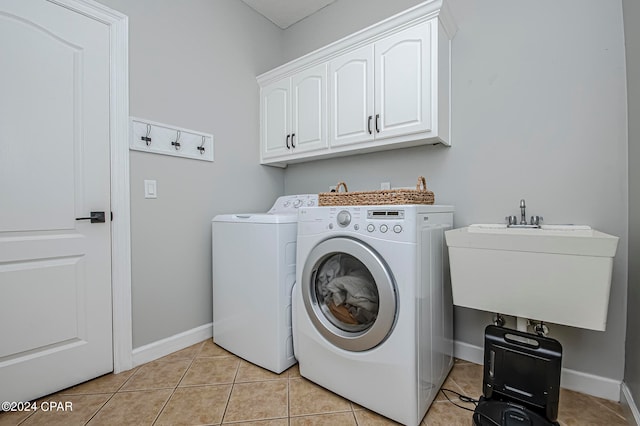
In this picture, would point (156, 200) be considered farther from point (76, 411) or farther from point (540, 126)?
point (540, 126)

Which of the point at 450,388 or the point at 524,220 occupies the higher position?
the point at 524,220

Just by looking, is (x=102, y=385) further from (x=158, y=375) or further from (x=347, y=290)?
(x=347, y=290)

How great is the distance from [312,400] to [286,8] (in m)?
2.85

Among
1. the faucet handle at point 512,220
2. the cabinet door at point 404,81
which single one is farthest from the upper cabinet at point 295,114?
the faucet handle at point 512,220

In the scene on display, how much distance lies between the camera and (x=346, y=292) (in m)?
1.48

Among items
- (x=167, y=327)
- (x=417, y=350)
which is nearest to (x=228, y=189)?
(x=167, y=327)

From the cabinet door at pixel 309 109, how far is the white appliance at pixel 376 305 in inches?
32.9

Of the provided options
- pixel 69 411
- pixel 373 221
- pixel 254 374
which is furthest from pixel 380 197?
pixel 69 411

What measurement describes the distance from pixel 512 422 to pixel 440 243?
765 mm

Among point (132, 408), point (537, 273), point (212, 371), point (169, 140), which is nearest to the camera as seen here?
point (537, 273)

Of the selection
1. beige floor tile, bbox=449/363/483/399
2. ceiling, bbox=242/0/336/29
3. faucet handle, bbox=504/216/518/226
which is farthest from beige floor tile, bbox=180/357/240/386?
ceiling, bbox=242/0/336/29

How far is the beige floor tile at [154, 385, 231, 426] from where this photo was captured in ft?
4.26

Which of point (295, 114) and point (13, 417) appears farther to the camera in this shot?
point (295, 114)

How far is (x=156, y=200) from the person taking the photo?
1870 mm
